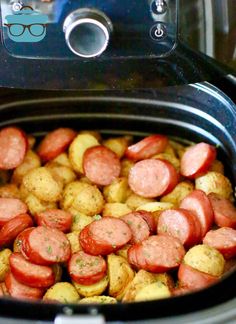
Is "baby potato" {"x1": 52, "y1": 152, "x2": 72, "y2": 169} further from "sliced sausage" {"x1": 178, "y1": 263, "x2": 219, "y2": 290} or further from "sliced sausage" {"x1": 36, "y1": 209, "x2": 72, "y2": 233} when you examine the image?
"sliced sausage" {"x1": 178, "y1": 263, "x2": 219, "y2": 290}

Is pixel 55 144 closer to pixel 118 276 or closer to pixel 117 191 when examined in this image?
pixel 117 191

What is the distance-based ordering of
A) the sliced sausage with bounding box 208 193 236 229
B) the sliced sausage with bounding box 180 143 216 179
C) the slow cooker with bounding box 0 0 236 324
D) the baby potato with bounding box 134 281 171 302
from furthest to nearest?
the sliced sausage with bounding box 180 143 216 179
the sliced sausage with bounding box 208 193 236 229
the baby potato with bounding box 134 281 171 302
the slow cooker with bounding box 0 0 236 324

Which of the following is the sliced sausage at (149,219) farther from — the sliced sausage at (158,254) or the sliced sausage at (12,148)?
the sliced sausage at (12,148)

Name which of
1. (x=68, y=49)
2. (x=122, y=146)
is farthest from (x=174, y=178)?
(x=68, y=49)

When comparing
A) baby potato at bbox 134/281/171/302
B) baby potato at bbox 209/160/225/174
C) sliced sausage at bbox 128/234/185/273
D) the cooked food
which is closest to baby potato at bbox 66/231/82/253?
the cooked food

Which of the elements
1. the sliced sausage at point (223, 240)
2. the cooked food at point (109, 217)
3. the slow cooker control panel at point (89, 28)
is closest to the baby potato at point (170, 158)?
the cooked food at point (109, 217)

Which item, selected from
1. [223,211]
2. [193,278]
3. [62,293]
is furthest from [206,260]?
[62,293]
